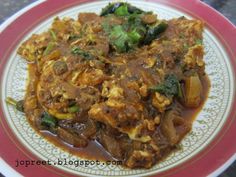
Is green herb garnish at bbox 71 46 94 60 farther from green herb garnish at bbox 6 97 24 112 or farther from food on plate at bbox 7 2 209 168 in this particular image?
green herb garnish at bbox 6 97 24 112

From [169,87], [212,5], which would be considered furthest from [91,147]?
[212,5]

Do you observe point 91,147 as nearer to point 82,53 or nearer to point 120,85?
point 120,85

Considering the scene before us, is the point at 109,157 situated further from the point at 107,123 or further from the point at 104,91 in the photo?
the point at 104,91

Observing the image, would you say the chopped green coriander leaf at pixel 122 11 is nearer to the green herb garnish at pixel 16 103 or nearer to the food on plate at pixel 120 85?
the food on plate at pixel 120 85

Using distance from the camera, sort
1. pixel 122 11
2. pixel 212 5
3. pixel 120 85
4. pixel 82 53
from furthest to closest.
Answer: pixel 212 5 → pixel 122 11 → pixel 82 53 → pixel 120 85

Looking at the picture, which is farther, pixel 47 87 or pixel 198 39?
pixel 198 39

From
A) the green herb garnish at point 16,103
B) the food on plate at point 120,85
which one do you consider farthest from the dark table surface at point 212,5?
the green herb garnish at point 16,103

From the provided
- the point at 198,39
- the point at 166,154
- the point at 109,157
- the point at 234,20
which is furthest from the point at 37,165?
the point at 234,20

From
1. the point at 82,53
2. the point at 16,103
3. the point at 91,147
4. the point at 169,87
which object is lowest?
the point at 91,147
